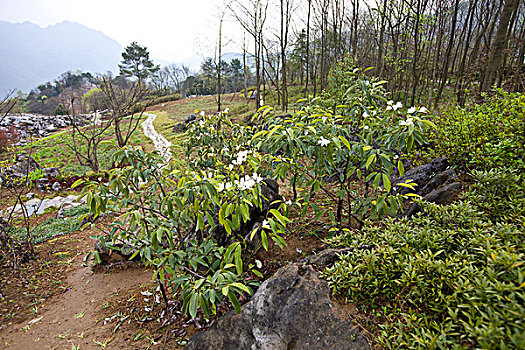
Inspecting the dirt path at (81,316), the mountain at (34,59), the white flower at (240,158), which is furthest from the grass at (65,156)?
the mountain at (34,59)

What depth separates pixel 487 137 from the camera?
2543 millimetres

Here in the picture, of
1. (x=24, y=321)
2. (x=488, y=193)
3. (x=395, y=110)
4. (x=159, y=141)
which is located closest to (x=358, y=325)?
(x=488, y=193)

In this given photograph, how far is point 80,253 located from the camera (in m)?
4.34

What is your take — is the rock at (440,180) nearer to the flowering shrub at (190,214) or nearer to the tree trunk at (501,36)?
the flowering shrub at (190,214)

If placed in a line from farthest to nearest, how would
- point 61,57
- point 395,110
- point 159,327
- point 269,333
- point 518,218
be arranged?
1. point 61,57
2. point 159,327
3. point 395,110
4. point 269,333
5. point 518,218

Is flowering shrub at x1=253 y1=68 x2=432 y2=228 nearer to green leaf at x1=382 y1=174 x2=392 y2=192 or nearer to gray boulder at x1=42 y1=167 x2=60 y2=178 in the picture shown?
green leaf at x1=382 y1=174 x2=392 y2=192

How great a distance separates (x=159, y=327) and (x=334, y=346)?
5.99ft

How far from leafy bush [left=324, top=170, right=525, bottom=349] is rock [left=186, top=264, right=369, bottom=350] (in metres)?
0.15

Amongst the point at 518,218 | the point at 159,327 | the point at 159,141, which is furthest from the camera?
Result: the point at 159,141

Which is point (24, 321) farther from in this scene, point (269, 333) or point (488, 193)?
point (488, 193)

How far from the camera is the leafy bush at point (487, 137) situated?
2.27 m

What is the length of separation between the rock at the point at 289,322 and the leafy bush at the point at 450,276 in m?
0.15

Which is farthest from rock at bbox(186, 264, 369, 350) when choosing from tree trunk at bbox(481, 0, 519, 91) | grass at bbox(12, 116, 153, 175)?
grass at bbox(12, 116, 153, 175)

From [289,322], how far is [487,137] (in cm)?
263
